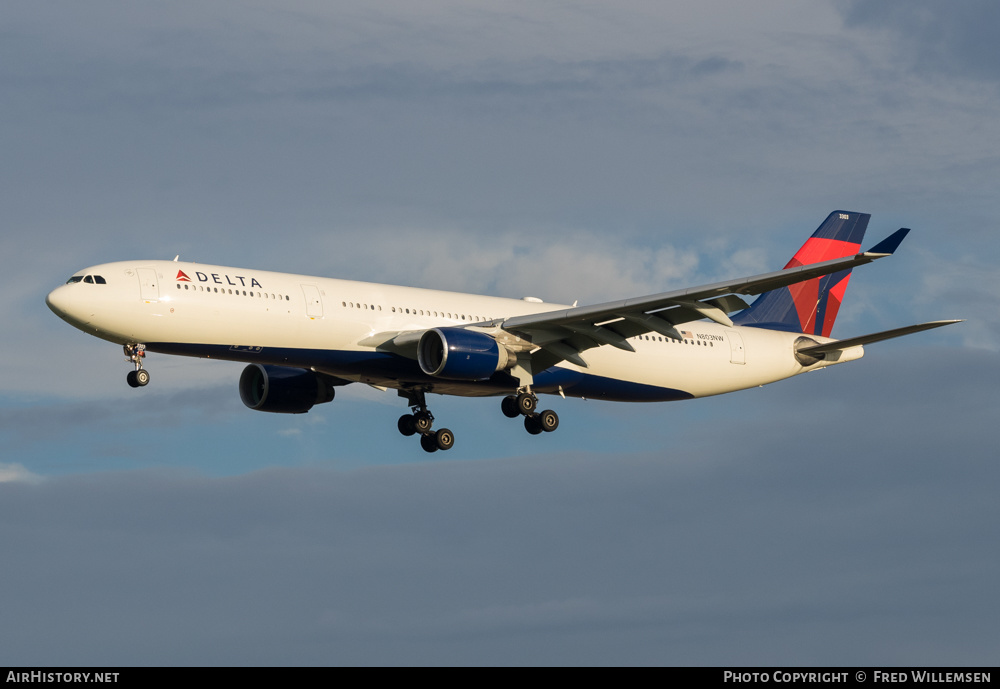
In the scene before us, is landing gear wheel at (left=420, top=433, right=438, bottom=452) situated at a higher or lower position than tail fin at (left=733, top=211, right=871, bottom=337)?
lower

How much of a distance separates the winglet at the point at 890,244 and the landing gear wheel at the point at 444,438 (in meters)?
18.7

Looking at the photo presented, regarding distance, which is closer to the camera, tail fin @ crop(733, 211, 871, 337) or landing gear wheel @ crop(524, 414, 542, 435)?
landing gear wheel @ crop(524, 414, 542, 435)

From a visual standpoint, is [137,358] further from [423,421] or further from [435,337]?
[423,421]

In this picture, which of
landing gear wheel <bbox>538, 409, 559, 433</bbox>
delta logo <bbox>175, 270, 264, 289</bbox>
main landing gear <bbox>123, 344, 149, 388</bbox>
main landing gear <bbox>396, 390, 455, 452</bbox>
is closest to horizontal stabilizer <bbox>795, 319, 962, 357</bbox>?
landing gear wheel <bbox>538, 409, 559, 433</bbox>

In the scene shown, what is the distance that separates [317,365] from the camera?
43062mm

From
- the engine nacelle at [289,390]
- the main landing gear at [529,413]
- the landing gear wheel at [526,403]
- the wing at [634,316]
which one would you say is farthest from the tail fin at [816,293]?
the engine nacelle at [289,390]

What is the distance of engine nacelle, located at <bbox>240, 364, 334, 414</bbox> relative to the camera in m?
48.7

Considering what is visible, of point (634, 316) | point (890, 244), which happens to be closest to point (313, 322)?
point (634, 316)

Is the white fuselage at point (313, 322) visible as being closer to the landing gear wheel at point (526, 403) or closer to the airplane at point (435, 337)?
the airplane at point (435, 337)

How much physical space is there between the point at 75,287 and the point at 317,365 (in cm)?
808

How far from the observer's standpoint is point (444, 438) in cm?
4972

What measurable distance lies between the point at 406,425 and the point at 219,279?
38.3 ft

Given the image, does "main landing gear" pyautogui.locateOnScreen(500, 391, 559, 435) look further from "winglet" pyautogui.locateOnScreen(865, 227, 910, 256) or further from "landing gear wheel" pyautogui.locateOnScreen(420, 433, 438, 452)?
"winglet" pyautogui.locateOnScreen(865, 227, 910, 256)
